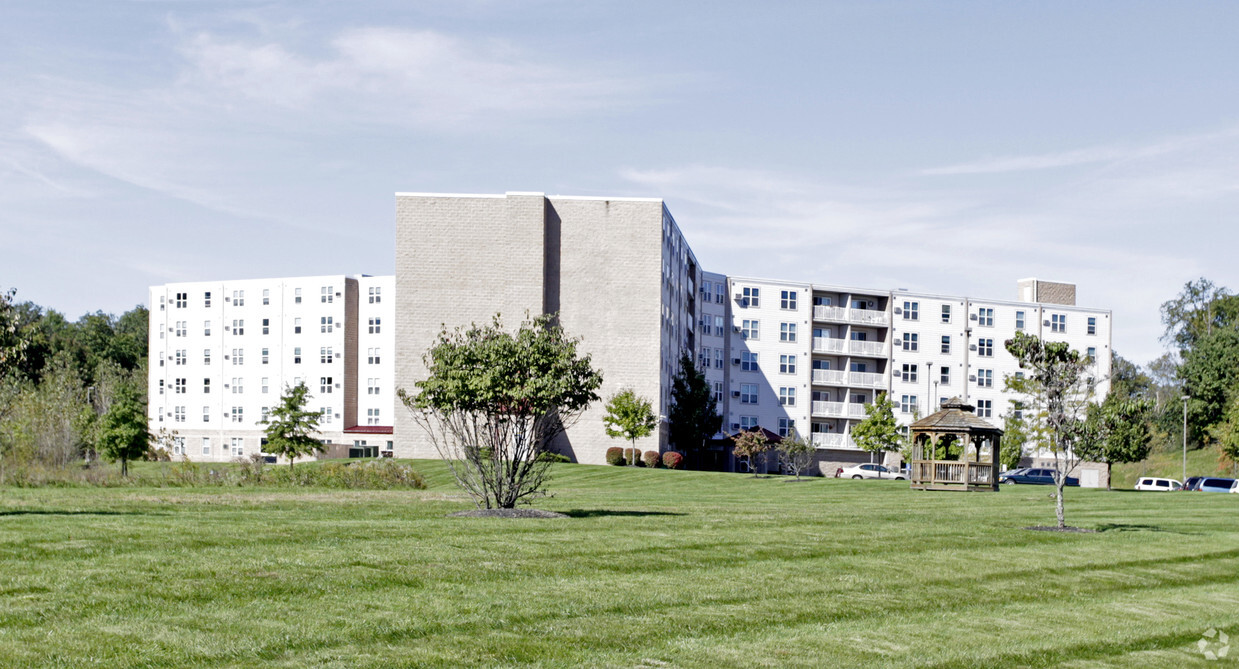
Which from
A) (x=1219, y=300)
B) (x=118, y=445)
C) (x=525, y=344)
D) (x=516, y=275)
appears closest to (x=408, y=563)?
(x=525, y=344)

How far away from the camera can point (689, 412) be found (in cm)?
8419

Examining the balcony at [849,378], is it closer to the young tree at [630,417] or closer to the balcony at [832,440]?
the balcony at [832,440]

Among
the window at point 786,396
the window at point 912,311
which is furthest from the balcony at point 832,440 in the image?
the window at point 912,311

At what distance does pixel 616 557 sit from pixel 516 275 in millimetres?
62915

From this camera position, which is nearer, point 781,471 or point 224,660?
point 224,660

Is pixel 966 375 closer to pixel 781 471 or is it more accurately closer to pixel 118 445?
pixel 781 471

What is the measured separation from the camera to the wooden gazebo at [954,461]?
172 ft

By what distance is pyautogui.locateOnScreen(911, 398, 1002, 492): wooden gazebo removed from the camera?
172 ft

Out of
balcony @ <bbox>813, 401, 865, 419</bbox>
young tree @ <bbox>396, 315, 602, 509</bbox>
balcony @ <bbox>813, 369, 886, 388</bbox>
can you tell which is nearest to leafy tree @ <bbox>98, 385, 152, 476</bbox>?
young tree @ <bbox>396, 315, 602, 509</bbox>

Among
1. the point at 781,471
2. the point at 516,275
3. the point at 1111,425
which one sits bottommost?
the point at 781,471

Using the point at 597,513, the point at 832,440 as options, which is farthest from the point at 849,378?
the point at 597,513

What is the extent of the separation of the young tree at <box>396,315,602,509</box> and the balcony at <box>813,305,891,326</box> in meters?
79.8

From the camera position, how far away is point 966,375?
10775 cm

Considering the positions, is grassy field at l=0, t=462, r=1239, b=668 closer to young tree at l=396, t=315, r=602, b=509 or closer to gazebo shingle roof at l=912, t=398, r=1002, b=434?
young tree at l=396, t=315, r=602, b=509
